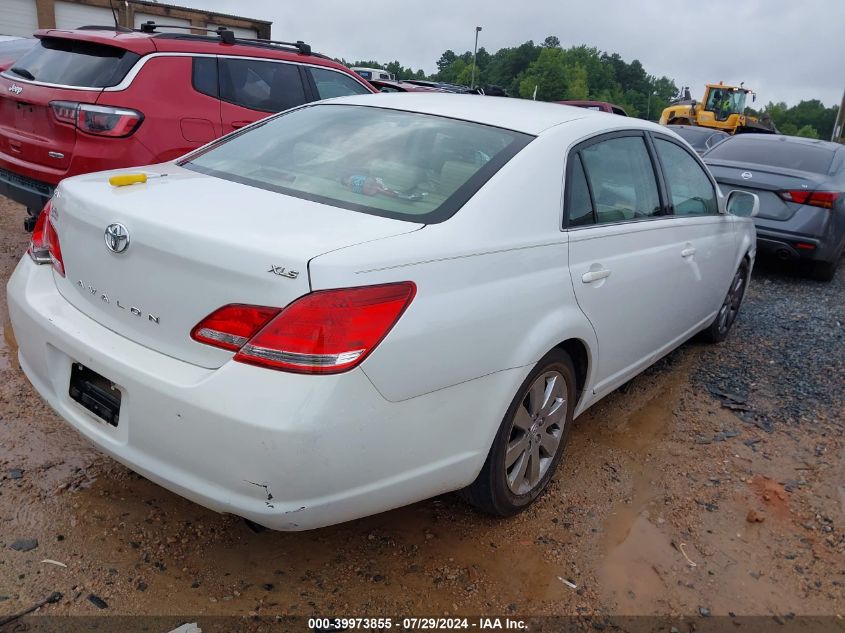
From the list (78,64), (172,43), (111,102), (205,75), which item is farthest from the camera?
(205,75)

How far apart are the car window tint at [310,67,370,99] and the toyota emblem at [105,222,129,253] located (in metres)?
4.69

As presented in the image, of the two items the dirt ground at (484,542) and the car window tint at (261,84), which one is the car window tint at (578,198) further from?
the car window tint at (261,84)

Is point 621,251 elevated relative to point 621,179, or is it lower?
lower

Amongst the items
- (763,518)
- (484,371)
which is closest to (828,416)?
(763,518)

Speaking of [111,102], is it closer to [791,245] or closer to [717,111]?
[791,245]

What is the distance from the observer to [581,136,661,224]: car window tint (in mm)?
3082

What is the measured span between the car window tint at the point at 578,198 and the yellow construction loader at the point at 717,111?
2499 centimetres

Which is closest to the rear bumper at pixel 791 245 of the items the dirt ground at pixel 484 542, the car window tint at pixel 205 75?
the dirt ground at pixel 484 542

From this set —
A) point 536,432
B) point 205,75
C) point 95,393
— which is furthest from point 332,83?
point 95,393

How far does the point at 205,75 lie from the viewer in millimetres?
5566

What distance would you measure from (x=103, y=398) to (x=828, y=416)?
391 cm

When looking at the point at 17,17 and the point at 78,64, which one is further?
the point at 17,17

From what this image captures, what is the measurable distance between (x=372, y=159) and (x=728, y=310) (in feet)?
Result: 11.3

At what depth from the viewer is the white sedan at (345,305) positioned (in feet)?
6.45
